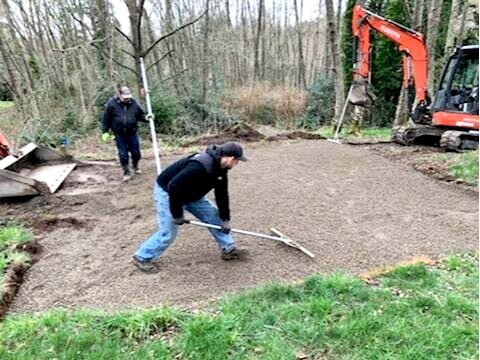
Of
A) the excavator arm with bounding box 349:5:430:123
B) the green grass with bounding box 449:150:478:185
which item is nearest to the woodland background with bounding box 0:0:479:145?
the excavator arm with bounding box 349:5:430:123

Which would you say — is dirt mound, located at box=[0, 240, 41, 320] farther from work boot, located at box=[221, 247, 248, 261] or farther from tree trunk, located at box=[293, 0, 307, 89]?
tree trunk, located at box=[293, 0, 307, 89]

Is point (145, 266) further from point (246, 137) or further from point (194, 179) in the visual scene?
point (246, 137)

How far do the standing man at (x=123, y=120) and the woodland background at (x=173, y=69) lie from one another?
3.13 m

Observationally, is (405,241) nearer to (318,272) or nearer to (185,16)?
(318,272)

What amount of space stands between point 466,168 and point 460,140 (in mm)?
1989

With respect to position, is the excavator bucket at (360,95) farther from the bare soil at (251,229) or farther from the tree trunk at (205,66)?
the tree trunk at (205,66)

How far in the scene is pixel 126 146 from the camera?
24.8 ft

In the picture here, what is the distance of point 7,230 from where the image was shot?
17.2 ft

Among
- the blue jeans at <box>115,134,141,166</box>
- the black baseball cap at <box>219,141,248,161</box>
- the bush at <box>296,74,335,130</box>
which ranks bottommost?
the bush at <box>296,74,335,130</box>

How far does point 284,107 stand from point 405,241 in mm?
12190

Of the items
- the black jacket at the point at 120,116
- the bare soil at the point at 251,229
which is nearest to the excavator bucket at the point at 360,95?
the bare soil at the point at 251,229

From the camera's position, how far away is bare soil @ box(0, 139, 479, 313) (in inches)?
164

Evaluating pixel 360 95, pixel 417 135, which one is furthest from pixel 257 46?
pixel 417 135

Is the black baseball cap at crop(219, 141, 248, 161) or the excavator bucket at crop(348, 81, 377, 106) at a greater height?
the black baseball cap at crop(219, 141, 248, 161)
